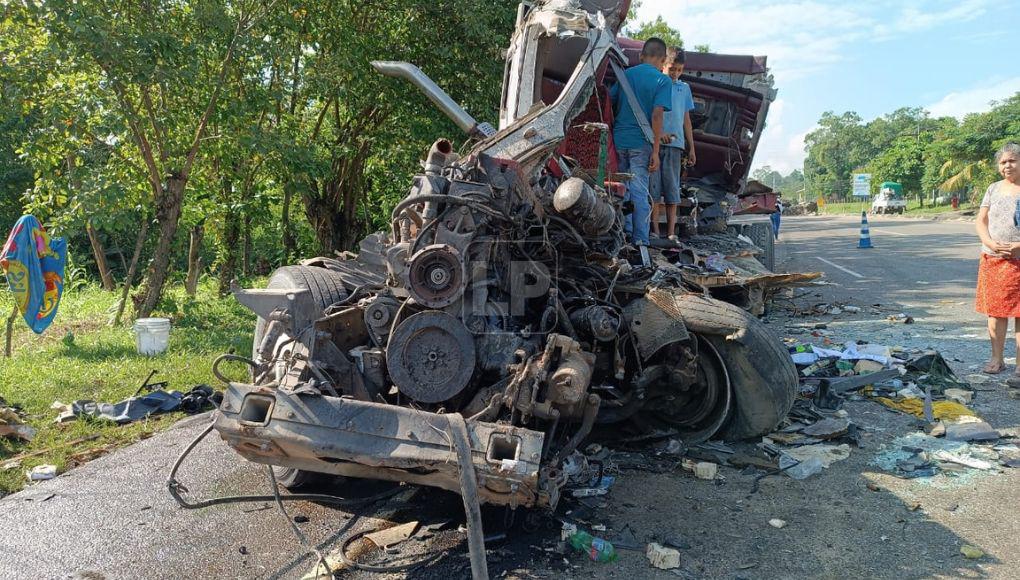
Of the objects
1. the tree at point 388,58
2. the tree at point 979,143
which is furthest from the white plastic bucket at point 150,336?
the tree at point 979,143

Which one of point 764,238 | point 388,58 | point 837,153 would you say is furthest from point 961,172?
point 837,153

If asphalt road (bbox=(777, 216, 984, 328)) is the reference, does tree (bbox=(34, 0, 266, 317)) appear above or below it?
above

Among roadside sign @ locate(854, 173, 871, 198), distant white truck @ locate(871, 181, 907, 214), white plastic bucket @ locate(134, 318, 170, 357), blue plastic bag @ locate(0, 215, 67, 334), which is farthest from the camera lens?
roadside sign @ locate(854, 173, 871, 198)

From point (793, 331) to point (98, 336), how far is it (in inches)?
319

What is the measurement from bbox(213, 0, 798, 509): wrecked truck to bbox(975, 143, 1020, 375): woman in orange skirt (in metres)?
2.74

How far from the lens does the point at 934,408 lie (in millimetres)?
4594

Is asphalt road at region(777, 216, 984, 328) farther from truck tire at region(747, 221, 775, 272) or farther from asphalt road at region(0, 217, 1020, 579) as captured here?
asphalt road at region(0, 217, 1020, 579)

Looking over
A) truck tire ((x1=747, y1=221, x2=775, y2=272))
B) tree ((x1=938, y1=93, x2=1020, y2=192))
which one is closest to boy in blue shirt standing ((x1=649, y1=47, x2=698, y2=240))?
truck tire ((x1=747, y1=221, x2=775, y2=272))

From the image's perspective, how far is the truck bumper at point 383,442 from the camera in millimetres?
2594

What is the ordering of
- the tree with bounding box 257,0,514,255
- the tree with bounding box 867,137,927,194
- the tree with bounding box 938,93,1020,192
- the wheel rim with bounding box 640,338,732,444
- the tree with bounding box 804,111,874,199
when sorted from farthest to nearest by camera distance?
the tree with bounding box 804,111,874,199
the tree with bounding box 867,137,927,194
the tree with bounding box 938,93,1020,192
the tree with bounding box 257,0,514,255
the wheel rim with bounding box 640,338,732,444

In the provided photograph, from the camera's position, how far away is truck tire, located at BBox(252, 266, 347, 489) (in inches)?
141

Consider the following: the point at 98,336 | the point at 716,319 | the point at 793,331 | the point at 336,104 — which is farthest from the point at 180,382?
the point at 336,104

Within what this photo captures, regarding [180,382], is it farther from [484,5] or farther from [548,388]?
[484,5]

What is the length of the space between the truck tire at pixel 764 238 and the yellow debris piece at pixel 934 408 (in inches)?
189
